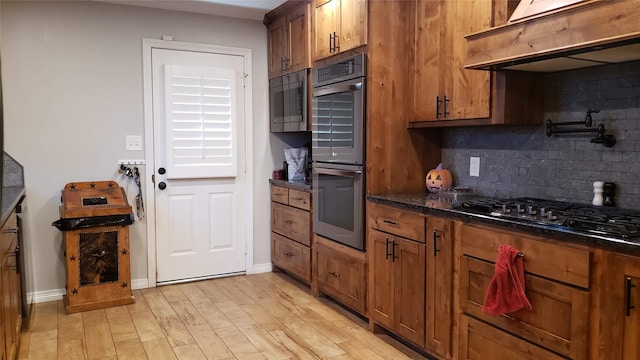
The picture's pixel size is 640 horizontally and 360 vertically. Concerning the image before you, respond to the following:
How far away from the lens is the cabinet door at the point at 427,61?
3021mm

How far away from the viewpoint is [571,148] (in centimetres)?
261

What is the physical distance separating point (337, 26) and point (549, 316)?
7.71 feet

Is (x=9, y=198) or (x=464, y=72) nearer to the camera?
(x=464, y=72)

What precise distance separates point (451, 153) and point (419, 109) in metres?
0.43

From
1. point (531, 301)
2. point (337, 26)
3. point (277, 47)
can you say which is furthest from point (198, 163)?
point (531, 301)

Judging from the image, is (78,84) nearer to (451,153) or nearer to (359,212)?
(359,212)

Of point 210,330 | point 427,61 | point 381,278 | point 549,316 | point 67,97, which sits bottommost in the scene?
point 210,330

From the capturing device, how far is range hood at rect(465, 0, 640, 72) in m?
1.82

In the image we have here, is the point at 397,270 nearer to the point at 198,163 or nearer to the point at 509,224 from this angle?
the point at 509,224

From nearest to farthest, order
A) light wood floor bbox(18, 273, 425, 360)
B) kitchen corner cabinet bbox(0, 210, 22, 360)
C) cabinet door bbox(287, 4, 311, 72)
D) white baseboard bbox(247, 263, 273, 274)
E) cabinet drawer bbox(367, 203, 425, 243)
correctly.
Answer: kitchen corner cabinet bbox(0, 210, 22, 360) < cabinet drawer bbox(367, 203, 425, 243) < light wood floor bbox(18, 273, 425, 360) < cabinet door bbox(287, 4, 311, 72) < white baseboard bbox(247, 263, 273, 274)

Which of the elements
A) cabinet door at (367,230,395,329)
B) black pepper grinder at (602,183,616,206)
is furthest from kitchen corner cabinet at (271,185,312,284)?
black pepper grinder at (602,183,616,206)

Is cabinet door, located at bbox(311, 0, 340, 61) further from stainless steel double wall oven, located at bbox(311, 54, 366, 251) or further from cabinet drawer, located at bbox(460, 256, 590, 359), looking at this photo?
cabinet drawer, located at bbox(460, 256, 590, 359)

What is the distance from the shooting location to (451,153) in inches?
134

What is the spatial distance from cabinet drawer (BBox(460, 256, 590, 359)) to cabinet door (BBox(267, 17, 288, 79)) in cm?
272
